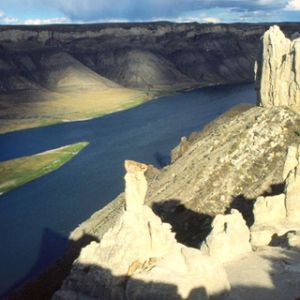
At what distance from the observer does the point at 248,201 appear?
173ft


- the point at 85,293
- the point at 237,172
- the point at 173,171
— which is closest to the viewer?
the point at 85,293

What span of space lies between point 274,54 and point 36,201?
39.2m

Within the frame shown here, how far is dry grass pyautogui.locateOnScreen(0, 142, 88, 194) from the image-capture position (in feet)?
310

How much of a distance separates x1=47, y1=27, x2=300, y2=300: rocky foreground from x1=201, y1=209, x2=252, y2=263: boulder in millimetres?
62

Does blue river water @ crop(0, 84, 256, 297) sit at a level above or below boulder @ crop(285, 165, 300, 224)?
below

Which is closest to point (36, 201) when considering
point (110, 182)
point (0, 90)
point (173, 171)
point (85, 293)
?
point (110, 182)

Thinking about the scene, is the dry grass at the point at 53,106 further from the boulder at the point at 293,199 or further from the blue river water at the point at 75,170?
the boulder at the point at 293,199

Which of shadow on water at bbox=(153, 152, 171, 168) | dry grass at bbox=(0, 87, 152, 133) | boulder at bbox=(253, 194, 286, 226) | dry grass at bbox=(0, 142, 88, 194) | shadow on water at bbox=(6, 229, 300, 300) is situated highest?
shadow on water at bbox=(6, 229, 300, 300)

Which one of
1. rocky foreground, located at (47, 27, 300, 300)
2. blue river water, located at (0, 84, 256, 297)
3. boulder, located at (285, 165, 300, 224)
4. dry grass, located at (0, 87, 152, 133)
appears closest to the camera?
rocky foreground, located at (47, 27, 300, 300)

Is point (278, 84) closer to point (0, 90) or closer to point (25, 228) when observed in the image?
point (25, 228)

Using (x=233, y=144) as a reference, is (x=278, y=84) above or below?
above

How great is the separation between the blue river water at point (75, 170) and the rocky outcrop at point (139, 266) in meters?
28.7

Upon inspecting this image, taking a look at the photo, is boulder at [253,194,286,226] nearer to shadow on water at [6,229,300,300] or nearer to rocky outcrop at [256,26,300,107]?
shadow on water at [6,229,300,300]

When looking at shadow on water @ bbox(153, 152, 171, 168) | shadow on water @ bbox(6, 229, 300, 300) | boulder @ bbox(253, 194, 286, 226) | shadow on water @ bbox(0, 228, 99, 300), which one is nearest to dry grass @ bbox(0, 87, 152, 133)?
shadow on water @ bbox(153, 152, 171, 168)
